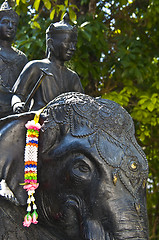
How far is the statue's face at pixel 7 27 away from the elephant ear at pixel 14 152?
85 cm

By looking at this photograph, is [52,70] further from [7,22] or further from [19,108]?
[7,22]

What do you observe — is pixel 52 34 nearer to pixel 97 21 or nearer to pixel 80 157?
pixel 80 157

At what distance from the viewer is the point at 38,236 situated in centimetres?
175

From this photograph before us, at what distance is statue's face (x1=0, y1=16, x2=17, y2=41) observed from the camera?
8.03 feet

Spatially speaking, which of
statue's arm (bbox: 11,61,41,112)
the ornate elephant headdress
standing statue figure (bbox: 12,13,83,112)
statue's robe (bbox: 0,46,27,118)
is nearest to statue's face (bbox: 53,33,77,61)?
standing statue figure (bbox: 12,13,83,112)

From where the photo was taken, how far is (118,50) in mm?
4895

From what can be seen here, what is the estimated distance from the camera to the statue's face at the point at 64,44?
7.09 ft

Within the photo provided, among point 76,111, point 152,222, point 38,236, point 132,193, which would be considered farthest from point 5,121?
point 152,222

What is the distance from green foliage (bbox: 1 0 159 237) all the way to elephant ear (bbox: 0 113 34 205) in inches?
98.5

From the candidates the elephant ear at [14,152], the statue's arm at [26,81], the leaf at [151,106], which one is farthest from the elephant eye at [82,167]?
the leaf at [151,106]

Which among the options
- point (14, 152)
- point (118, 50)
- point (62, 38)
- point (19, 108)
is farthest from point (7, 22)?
point (118, 50)

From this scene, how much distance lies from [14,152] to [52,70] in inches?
24.8

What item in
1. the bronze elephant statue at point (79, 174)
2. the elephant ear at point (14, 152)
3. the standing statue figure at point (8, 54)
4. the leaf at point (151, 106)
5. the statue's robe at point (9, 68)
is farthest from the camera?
the leaf at point (151, 106)

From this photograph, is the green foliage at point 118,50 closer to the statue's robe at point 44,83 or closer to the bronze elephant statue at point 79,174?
the statue's robe at point 44,83
